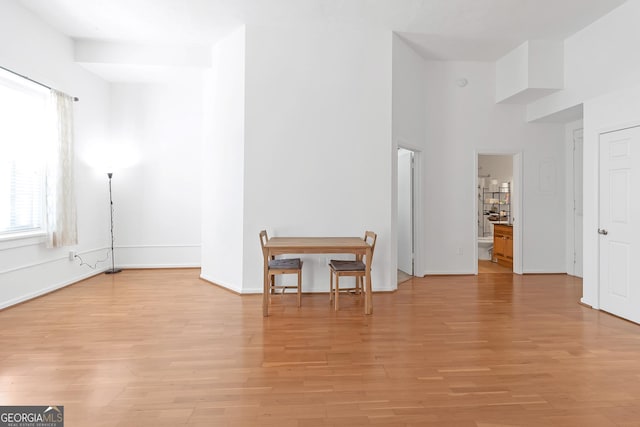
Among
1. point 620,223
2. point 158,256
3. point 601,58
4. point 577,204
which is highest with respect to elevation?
point 601,58

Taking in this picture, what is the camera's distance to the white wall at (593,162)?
4027 mm

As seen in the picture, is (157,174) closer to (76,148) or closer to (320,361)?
(76,148)

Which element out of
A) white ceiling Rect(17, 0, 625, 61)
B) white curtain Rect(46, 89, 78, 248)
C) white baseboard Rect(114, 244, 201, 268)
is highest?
white ceiling Rect(17, 0, 625, 61)

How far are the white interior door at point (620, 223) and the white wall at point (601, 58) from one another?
2.30 ft

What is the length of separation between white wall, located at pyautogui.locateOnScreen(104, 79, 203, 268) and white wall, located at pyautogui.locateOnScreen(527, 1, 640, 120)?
574 centimetres

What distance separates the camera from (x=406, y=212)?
6.28m

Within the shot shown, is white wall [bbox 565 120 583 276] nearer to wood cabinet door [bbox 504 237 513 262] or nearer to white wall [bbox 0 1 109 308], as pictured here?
wood cabinet door [bbox 504 237 513 262]

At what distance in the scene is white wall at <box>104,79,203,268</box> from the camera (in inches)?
251

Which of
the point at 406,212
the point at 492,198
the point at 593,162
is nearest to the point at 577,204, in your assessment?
the point at 593,162

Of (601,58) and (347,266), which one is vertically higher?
(601,58)

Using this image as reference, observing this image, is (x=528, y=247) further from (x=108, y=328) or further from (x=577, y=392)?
(x=108, y=328)

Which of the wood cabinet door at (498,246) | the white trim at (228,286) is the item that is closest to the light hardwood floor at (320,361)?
the white trim at (228,286)

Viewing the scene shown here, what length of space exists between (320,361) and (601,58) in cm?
491

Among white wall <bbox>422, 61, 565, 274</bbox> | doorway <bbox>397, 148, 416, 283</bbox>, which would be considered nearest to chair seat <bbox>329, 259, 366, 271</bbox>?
doorway <bbox>397, 148, 416, 283</bbox>
